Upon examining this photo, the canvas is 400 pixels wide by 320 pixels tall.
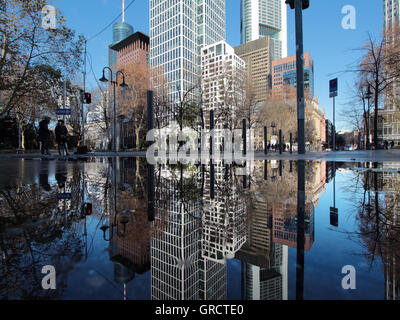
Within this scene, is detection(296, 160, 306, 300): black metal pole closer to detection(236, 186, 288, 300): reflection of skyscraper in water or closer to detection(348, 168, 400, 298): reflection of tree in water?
detection(236, 186, 288, 300): reflection of skyscraper in water

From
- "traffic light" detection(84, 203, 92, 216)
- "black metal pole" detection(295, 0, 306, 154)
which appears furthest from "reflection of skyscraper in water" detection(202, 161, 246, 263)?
"black metal pole" detection(295, 0, 306, 154)

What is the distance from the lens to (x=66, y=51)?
1077cm

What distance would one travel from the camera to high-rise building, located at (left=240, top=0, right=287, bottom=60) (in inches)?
5108

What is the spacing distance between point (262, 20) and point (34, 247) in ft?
524

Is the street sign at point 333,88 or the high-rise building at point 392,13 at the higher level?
the high-rise building at point 392,13

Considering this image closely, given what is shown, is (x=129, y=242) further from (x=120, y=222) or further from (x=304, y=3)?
(x=304, y=3)

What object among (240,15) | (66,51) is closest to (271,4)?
(240,15)

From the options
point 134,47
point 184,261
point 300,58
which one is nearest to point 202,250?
point 184,261

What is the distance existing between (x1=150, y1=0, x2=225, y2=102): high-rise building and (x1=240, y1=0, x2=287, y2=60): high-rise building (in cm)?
5551

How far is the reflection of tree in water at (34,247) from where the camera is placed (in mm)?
747

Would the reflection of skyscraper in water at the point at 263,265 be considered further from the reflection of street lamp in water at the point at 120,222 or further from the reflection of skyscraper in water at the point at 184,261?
the reflection of street lamp in water at the point at 120,222

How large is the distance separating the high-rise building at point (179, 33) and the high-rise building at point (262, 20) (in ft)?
182
